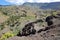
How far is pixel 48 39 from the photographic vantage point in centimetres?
2098

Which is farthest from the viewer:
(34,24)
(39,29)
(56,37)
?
(34,24)

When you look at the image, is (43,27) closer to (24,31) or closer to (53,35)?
(24,31)

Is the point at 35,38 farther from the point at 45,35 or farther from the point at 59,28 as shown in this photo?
the point at 59,28

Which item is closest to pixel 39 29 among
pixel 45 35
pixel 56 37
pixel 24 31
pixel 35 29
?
pixel 35 29

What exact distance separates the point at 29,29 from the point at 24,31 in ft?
3.04

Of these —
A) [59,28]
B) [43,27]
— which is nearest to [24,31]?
[43,27]

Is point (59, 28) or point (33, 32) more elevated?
point (59, 28)

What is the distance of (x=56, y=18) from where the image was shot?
27.8 metres

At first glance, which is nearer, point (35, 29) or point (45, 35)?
A: point (45, 35)

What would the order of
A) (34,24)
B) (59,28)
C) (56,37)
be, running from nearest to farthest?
1. (56,37)
2. (59,28)
3. (34,24)

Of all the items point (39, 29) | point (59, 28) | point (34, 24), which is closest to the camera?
point (59, 28)

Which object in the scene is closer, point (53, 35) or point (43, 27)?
point (53, 35)

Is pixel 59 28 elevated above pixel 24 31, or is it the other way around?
pixel 59 28

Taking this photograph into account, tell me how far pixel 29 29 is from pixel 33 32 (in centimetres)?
95
